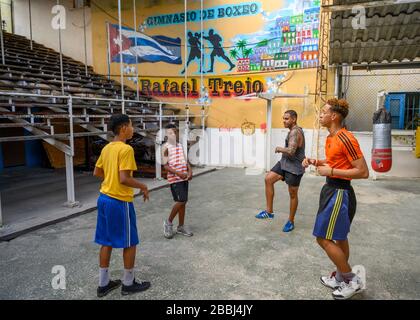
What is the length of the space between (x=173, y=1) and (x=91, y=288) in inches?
413

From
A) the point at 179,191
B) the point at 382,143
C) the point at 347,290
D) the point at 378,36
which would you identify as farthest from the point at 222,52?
the point at 347,290

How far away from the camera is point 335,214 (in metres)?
2.84

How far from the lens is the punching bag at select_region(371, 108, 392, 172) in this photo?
7320mm

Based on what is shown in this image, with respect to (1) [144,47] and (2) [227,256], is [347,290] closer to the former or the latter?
(2) [227,256]

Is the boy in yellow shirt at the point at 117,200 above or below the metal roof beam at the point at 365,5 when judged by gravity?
below

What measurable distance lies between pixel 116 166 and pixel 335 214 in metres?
1.93

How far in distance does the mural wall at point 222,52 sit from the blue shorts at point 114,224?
716cm

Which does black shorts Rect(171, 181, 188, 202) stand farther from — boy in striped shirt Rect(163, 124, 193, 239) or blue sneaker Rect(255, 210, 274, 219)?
blue sneaker Rect(255, 210, 274, 219)

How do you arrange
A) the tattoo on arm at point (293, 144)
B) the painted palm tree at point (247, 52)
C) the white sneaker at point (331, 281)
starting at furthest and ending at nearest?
1. the painted palm tree at point (247, 52)
2. the tattoo on arm at point (293, 144)
3. the white sneaker at point (331, 281)

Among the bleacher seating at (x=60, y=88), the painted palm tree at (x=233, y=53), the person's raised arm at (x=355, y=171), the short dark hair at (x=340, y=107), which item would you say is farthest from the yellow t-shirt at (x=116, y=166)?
the painted palm tree at (x=233, y=53)

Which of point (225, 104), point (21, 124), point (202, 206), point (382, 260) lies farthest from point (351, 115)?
point (21, 124)

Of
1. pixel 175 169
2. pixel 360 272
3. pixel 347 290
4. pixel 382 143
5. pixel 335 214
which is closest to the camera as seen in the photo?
pixel 335 214

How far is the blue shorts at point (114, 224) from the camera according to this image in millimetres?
2906

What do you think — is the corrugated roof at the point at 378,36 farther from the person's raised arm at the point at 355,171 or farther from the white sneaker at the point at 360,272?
the white sneaker at the point at 360,272
